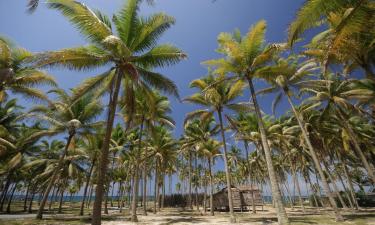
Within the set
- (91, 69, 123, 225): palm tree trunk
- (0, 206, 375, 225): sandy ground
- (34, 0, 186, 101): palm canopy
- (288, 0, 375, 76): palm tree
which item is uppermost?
(34, 0, 186, 101): palm canopy

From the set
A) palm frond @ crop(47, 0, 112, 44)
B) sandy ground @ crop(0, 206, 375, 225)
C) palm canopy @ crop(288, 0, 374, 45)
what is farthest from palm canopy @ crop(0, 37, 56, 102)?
palm canopy @ crop(288, 0, 374, 45)

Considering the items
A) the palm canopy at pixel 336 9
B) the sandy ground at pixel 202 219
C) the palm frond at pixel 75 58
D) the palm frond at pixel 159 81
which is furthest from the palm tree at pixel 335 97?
the palm frond at pixel 75 58

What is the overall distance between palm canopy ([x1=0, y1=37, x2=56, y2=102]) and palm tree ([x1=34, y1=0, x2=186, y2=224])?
149 inches

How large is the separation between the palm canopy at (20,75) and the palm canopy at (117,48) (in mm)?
3760

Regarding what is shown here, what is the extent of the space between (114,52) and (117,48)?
317 millimetres

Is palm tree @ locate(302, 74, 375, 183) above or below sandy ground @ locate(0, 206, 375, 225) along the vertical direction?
above

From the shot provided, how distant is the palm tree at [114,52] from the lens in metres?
9.28

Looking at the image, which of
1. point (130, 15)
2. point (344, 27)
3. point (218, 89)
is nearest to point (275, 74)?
point (218, 89)

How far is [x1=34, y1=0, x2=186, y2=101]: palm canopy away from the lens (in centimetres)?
936

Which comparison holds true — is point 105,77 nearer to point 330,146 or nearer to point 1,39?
point 1,39

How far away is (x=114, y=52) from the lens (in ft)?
33.7

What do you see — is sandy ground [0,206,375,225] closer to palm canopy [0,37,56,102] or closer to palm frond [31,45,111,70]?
palm canopy [0,37,56,102]

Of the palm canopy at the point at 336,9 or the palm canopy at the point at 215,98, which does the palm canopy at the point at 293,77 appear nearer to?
the palm canopy at the point at 215,98

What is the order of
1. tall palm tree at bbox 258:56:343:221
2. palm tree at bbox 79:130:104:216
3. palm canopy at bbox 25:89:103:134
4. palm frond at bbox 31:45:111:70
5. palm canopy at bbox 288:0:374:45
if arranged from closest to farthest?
palm canopy at bbox 288:0:374:45
palm frond at bbox 31:45:111:70
tall palm tree at bbox 258:56:343:221
palm canopy at bbox 25:89:103:134
palm tree at bbox 79:130:104:216
